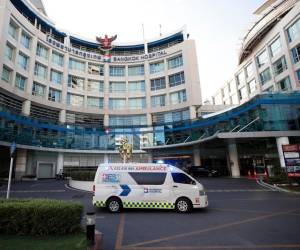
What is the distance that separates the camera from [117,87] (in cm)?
5081

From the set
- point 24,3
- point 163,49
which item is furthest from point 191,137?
point 24,3

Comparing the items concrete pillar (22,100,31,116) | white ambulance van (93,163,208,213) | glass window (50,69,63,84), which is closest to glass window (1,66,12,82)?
concrete pillar (22,100,31,116)

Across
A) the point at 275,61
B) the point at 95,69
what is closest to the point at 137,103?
the point at 95,69

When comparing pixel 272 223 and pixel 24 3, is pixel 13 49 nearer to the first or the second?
pixel 24 3

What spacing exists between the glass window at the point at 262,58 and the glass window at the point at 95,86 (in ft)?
110

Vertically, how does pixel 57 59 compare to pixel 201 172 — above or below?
above

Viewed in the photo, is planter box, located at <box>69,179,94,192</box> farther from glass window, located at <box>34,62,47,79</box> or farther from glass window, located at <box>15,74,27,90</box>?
glass window, located at <box>34,62,47,79</box>

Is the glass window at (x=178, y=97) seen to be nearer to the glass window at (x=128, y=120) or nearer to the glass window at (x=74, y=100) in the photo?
the glass window at (x=128, y=120)

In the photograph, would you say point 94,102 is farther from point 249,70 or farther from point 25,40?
point 249,70

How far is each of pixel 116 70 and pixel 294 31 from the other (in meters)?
35.6

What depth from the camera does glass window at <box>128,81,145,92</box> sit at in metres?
50.4

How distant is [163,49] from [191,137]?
23.4 m

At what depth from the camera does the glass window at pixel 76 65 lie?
1882 inches

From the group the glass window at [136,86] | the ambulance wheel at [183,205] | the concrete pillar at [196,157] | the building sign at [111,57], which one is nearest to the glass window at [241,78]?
the building sign at [111,57]
